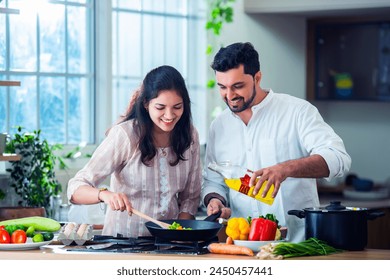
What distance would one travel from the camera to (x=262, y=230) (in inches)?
127

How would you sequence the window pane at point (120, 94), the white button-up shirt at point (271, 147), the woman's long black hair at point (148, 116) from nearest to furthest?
the woman's long black hair at point (148, 116)
the white button-up shirt at point (271, 147)
the window pane at point (120, 94)

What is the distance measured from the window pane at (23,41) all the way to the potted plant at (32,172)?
442mm

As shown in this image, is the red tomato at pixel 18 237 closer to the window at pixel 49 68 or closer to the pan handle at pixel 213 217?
the pan handle at pixel 213 217

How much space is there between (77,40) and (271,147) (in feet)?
5.84

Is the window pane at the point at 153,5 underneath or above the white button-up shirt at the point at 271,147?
above

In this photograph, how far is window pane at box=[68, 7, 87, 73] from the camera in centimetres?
510

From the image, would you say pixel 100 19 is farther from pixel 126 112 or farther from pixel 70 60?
pixel 126 112

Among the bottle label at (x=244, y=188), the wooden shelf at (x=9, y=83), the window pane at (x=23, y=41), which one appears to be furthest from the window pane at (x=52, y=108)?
the bottle label at (x=244, y=188)

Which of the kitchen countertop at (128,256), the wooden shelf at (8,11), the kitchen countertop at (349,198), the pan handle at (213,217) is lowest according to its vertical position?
the kitchen countertop at (349,198)

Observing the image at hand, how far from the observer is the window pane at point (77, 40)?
5.10 meters

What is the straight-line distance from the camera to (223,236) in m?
4.93

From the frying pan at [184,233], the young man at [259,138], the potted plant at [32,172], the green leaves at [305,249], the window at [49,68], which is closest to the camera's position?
the green leaves at [305,249]

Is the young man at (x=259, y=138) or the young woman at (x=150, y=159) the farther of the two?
the young man at (x=259, y=138)
